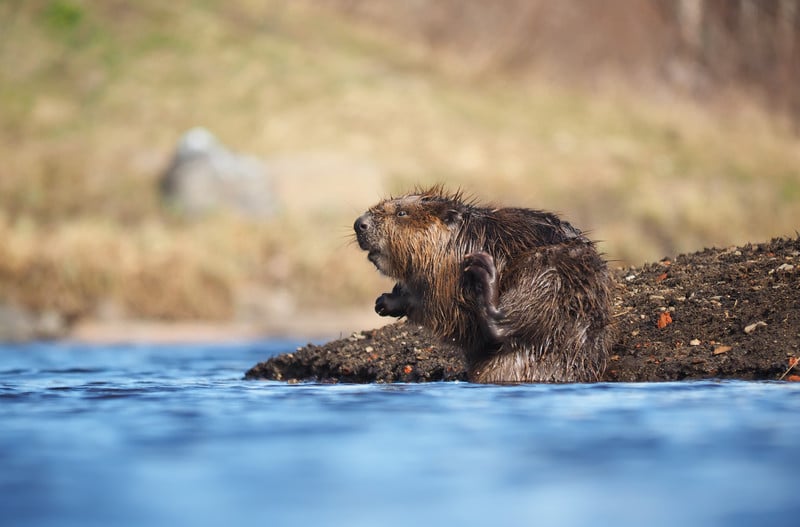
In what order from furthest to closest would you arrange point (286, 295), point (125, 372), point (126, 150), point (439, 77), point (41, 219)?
point (439, 77) → point (126, 150) → point (41, 219) → point (286, 295) → point (125, 372)

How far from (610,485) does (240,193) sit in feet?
76.8

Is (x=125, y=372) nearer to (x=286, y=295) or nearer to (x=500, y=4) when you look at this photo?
(x=286, y=295)

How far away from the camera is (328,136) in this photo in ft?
103

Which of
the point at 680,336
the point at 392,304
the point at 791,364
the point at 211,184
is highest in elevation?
the point at 211,184

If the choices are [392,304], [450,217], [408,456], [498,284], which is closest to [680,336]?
[498,284]

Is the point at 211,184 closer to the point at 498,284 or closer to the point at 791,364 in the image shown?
the point at 498,284

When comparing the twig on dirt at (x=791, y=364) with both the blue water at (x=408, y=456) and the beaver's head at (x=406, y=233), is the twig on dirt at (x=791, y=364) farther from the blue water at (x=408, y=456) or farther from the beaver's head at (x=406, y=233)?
the beaver's head at (x=406, y=233)

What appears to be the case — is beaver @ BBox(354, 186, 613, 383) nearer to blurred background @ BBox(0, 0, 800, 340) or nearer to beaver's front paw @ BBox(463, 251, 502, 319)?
beaver's front paw @ BBox(463, 251, 502, 319)

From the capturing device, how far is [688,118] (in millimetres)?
39906

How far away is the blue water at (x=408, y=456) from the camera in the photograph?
3805 mm

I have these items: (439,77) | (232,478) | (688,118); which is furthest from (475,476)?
(688,118)

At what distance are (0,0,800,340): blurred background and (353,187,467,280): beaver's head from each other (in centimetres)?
1452

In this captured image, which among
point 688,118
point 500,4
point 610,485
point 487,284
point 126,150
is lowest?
point 610,485

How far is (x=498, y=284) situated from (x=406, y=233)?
0.72m
